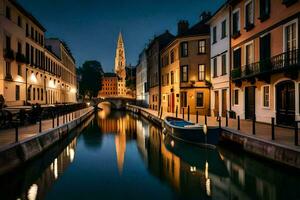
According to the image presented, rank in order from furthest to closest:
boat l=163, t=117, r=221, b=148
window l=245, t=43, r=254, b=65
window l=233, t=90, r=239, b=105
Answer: window l=233, t=90, r=239, b=105 < window l=245, t=43, r=254, b=65 < boat l=163, t=117, r=221, b=148

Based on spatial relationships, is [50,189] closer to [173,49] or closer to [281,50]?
[281,50]

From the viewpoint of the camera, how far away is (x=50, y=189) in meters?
10.2

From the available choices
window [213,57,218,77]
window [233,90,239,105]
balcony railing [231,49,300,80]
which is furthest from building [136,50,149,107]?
balcony railing [231,49,300,80]

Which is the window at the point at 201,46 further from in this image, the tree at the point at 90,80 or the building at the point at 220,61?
the tree at the point at 90,80

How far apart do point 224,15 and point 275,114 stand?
1193cm

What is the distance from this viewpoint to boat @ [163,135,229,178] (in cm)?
1271

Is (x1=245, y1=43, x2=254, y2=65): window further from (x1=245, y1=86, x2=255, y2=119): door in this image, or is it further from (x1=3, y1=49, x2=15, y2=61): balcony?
(x1=3, y1=49, x2=15, y2=61): balcony

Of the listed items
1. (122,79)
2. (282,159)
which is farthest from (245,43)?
(122,79)

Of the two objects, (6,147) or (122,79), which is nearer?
(6,147)

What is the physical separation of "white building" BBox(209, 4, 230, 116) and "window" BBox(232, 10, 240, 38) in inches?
44.4

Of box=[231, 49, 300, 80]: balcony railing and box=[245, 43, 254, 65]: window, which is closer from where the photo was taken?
box=[231, 49, 300, 80]: balcony railing

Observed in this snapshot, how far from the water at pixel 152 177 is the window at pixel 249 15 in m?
10.2

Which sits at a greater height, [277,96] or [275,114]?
[277,96]

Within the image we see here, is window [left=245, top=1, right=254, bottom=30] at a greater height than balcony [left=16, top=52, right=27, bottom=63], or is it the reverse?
window [left=245, top=1, right=254, bottom=30]
